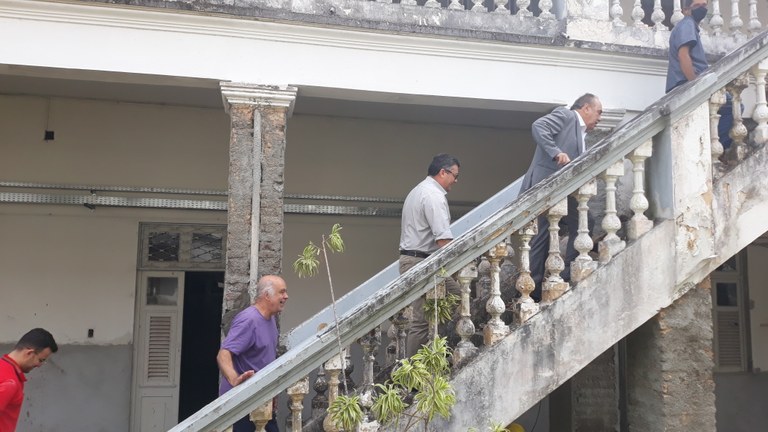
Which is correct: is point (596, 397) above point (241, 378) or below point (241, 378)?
below

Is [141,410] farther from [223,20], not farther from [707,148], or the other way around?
[707,148]

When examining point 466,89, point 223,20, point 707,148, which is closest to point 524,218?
point 707,148

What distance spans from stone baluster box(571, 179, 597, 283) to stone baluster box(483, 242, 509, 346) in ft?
1.65

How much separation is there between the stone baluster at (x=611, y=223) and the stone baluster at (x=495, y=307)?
686mm

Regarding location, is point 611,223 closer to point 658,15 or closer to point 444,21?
point 444,21

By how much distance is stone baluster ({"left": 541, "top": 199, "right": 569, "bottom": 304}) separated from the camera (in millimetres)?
3895

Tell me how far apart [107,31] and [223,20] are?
0.91 metres

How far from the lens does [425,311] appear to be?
12.3 ft

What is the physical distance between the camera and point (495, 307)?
3.77m

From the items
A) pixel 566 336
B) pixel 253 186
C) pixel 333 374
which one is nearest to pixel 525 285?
pixel 566 336

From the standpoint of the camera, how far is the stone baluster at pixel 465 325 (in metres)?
3.71

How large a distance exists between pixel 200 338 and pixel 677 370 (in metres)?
6.59

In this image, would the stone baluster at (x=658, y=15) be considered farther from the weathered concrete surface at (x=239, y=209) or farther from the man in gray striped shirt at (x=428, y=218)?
the weathered concrete surface at (x=239, y=209)

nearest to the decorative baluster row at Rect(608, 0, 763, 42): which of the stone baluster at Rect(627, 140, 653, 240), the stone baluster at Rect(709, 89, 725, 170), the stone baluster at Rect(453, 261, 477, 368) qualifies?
the stone baluster at Rect(709, 89, 725, 170)
